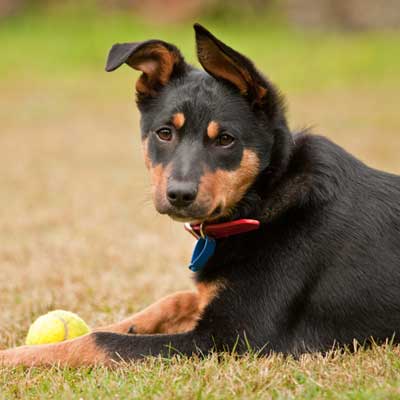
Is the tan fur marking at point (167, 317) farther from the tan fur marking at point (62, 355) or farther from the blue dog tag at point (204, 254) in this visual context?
the tan fur marking at point (62, 355)

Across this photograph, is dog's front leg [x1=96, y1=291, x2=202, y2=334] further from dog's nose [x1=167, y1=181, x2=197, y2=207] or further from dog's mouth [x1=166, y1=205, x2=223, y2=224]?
dog's nose [x1=167, y1=181, x2=197, y2=207]

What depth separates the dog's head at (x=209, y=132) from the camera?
392cm

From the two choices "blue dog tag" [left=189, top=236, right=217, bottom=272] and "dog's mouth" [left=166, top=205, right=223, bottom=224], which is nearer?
"dog's mouth" [left=166, top=205, right=223, bottom=224]

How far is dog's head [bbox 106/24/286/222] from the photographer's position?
3924 mm

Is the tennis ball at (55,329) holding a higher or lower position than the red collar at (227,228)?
lower

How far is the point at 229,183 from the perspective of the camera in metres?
4.02

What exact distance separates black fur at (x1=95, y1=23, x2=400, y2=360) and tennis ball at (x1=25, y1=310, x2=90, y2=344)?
504 mm

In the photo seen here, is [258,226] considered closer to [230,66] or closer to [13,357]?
[230,66]

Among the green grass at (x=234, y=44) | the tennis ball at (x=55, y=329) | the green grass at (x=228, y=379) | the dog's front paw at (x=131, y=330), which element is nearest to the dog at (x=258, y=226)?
the green grass at (x=228, y=379)

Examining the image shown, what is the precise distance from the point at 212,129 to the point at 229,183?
30 centimetres

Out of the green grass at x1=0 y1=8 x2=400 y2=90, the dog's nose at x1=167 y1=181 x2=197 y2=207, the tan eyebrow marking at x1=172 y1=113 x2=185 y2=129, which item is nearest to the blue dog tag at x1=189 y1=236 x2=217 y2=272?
the dog's nose at x1=167 y1=181 x2=197 y2=207

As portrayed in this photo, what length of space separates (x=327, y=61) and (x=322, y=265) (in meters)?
17.9

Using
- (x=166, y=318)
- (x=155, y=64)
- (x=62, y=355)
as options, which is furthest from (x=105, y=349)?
(x=155, y=64)

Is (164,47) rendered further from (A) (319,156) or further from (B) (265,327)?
(B) (265,327)
